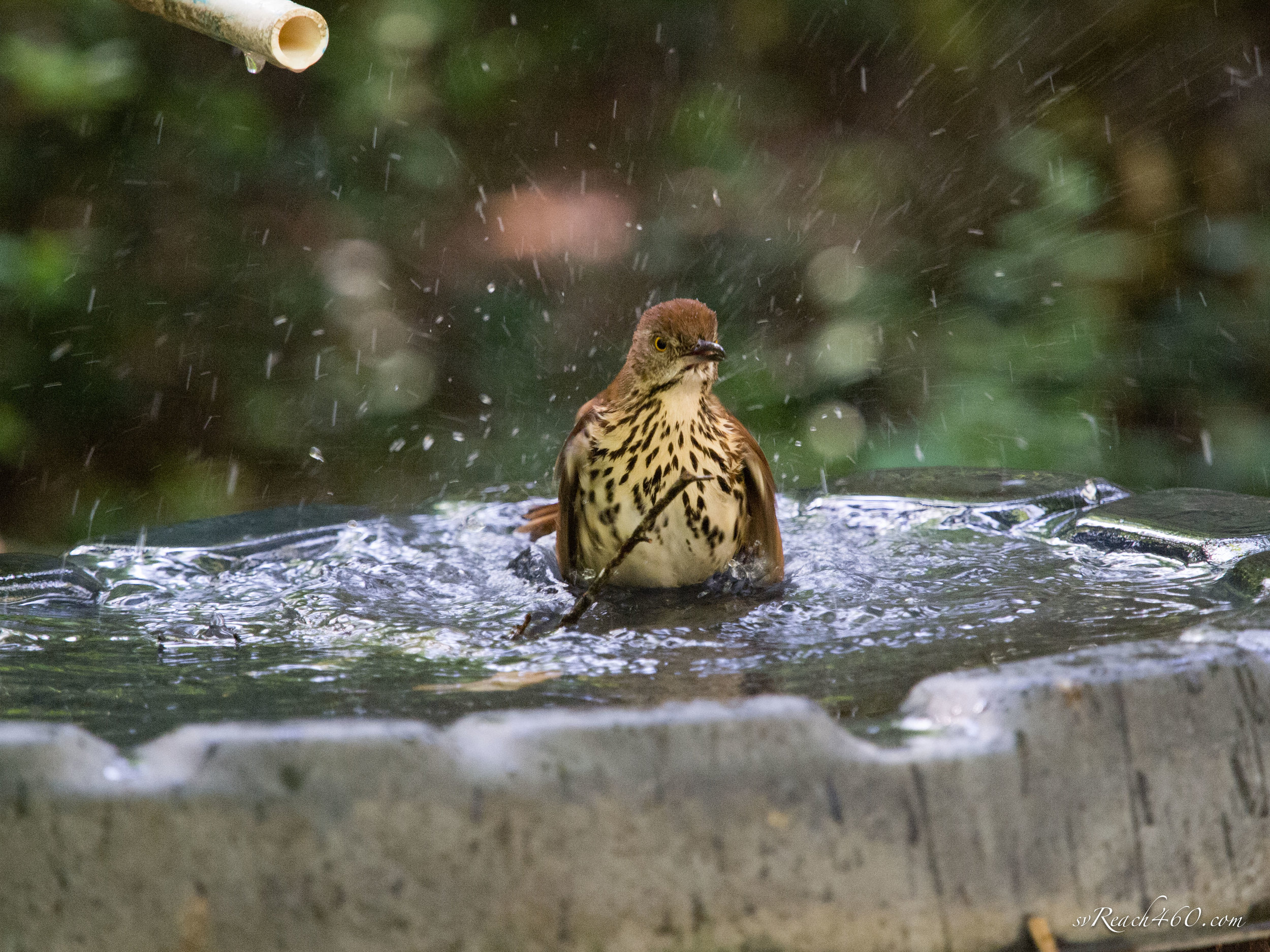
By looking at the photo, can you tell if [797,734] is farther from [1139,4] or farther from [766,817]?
[1139,4]

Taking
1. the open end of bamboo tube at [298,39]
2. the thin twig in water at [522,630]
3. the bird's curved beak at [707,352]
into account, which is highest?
the open end of bamboo tube at [298,39]

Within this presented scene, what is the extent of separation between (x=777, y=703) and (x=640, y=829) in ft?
0.57

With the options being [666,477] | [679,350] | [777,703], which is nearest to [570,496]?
[666,477]

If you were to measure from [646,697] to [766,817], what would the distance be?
15.6 inches

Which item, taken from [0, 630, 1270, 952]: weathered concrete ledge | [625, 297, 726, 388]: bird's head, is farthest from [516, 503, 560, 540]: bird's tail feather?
[0, 630, 1270, 952]: weathered concrete ledge

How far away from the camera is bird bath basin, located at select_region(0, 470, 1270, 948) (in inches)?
49.9

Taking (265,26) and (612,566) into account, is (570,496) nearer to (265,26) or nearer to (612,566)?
(612,566)

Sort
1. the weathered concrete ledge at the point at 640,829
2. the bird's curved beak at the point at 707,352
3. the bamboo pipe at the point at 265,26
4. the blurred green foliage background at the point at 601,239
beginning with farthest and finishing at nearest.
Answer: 1. the blurred green foliage background at the point at 601,239
2. the bird's curved beak at the point at 707,352
3. the bamboo pipe at the point at 265,26
4. the weathered concrete ledge at the point at 640,829

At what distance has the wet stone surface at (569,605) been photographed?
5.59 feet

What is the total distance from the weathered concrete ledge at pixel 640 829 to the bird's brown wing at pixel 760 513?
133 centimetres

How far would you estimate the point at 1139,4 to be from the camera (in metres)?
5.53

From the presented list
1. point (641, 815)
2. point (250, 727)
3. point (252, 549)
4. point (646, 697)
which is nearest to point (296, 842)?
point (250, 727)
